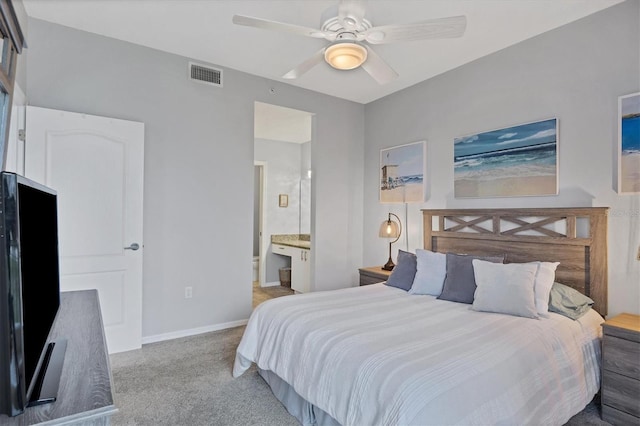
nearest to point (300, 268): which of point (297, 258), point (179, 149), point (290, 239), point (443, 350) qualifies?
point (297, 258)

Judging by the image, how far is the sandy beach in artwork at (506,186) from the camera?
9.62 ft

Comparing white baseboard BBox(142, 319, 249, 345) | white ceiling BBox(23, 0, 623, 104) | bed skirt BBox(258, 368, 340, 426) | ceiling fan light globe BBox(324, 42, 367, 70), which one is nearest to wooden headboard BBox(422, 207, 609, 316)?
white ceiling BBox(23, 0, 623, 104)

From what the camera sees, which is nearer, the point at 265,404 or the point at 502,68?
the point at 265,404

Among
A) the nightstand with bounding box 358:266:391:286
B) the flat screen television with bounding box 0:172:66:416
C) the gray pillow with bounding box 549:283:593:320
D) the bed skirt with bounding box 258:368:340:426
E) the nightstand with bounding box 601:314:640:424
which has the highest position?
the flat screen television with bounding box 0:172:66:416

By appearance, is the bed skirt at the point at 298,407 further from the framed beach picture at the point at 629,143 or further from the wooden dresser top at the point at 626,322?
the framed beach picture at the point at 629,143

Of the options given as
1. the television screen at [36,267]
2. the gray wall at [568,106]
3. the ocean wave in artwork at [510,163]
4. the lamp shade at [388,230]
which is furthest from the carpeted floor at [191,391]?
the lamp shade at [388,230]

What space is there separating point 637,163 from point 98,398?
332cm

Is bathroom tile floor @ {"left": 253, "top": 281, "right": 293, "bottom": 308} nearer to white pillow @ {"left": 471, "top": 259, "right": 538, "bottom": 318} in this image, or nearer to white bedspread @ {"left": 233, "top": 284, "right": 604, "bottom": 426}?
white bedspread @ {"left": 233, "top": 284, "right": 604, "bottom": 426}

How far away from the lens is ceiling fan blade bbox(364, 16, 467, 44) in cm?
197

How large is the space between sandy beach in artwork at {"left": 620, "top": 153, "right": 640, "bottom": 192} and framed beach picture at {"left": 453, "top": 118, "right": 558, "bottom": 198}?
44 cm

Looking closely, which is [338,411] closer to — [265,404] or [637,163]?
[265,404]

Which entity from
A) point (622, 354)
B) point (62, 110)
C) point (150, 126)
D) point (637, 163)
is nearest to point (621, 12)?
point (637, 163)

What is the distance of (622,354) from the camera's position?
6.77 ft

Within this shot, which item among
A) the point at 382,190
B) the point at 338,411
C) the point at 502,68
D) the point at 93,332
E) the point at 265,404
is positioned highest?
the point at 502,68
